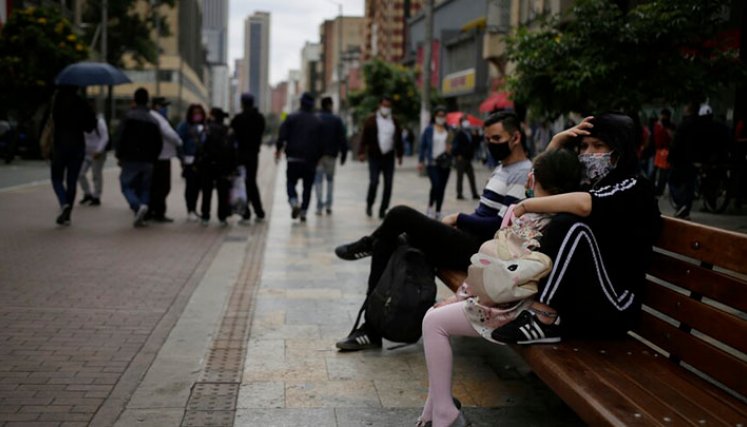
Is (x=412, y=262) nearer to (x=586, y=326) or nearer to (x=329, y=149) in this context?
(x=586, y=326)

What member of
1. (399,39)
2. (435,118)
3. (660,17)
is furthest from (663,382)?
(399,39)

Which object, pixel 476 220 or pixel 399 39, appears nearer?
pixel 476 220

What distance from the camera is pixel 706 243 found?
3.46m

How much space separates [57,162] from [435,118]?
6.26 meters

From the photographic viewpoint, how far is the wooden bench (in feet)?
9.81

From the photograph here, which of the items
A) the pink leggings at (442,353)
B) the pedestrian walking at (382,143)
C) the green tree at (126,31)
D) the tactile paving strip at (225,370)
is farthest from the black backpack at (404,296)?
the green tree at (126,31)

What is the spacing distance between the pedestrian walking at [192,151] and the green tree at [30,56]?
59.1 ft

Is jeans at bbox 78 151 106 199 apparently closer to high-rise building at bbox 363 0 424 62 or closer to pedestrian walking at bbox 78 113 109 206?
pedestrian walking at bbox 78 113 109 206

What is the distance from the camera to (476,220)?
17.7ft

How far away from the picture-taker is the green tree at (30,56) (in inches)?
1177

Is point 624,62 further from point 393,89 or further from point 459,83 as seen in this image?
point 459,83

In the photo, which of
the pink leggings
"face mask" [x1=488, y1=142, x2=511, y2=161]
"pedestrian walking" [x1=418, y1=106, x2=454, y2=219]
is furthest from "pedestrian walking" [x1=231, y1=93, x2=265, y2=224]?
the pink leggings

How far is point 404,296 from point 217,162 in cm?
802

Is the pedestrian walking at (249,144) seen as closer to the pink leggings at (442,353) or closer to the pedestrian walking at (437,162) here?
the pedestrian walking at (437,162)
